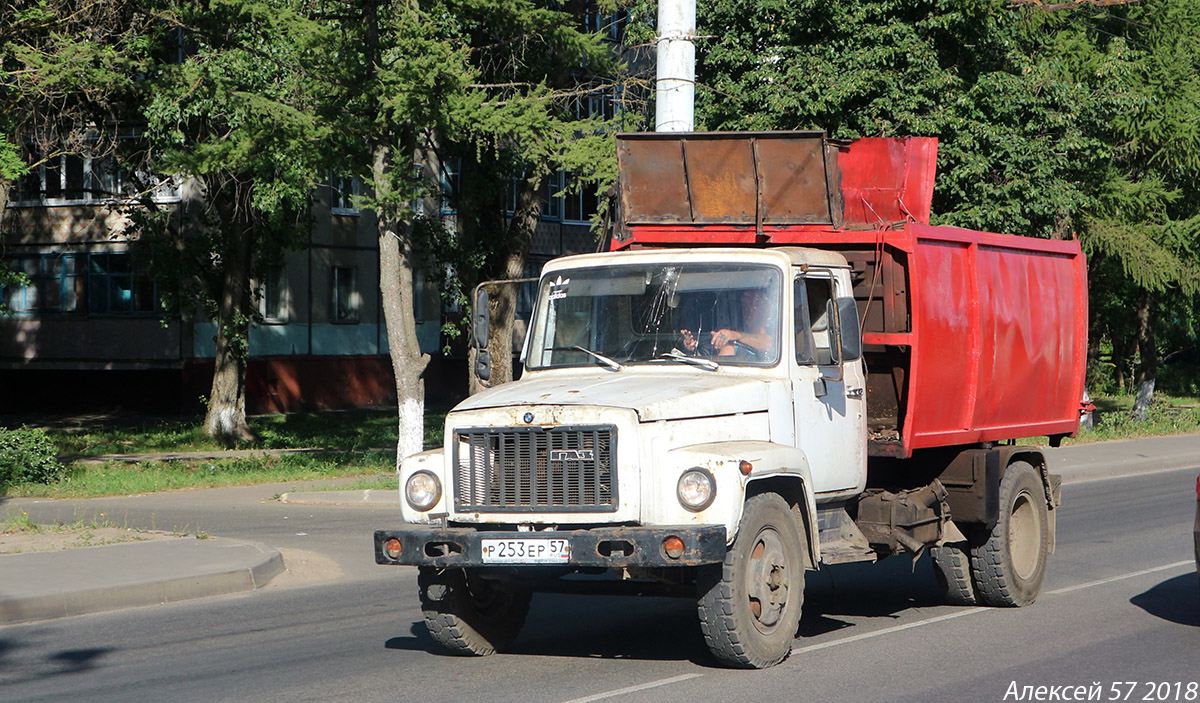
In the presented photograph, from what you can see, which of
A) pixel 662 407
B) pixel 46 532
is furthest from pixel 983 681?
pixel 46 532

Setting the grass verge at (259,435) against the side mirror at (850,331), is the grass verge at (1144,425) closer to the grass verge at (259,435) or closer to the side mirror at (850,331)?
the grass verge at (259,435)

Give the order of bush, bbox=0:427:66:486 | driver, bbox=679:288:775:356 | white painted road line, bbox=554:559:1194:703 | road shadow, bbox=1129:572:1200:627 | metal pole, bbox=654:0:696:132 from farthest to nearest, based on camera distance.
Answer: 1. bush, bbox=0:427:66:486
2. metal pole, bbox=654:0:696:132
3. road shadow, bbox=1129:572:1200:627
4. driver, bbox=679:288:775:356
5. white painted road line, bbox=554:559:1194:703

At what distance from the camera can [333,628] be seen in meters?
9.73

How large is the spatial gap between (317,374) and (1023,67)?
83.4 ft

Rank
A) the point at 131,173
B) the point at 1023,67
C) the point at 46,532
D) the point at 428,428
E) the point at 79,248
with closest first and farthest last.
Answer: the point at 46,532 < the point at 1023,67 < the point at 131,173 < the point at 428,428 < the point at 79,248

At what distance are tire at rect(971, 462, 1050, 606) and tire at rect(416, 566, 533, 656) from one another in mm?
3755

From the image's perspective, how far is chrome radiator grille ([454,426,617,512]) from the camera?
24.6 feet

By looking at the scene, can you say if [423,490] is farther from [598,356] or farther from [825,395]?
[825,395]

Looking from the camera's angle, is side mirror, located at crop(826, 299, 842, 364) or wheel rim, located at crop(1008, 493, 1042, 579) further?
wheel rim, located at crop(1008, 493, 1042, 579)

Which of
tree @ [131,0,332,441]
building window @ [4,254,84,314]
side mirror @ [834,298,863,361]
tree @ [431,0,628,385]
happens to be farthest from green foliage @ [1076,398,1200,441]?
building window @ [4,254,84,314]

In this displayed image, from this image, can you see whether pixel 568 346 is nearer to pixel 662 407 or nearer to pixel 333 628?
pixel 662 407

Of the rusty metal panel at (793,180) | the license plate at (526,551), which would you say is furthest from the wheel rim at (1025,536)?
the license plate at (526,551)

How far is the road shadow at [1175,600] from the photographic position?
981 cm

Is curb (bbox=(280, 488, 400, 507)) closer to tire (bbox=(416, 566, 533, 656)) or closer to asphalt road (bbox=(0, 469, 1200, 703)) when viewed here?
asphalt road (bbox=(0, 469, 1200, 703))
